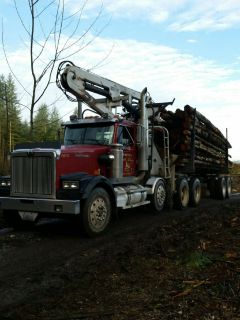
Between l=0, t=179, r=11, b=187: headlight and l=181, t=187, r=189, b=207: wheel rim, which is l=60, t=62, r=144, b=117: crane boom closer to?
l=0, t=179, r=11, b=187: headlight

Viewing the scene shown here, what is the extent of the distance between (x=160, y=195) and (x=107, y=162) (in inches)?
122

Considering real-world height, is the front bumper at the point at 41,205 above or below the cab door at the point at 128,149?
below

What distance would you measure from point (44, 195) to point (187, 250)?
344 cm

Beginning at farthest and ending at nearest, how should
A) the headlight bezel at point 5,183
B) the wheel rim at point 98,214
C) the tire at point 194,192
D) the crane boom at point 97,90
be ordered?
the tire at point 194,192 < the crane boom at point 97,90 < the headlight bezel at point 5,183 < the wheel rim at point 98,214

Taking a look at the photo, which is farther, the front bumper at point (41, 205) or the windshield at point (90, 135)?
the windshield at point (90, 135)

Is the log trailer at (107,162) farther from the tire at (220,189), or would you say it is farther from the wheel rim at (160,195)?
the tire at (220,189)

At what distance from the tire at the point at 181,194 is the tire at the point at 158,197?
3.01 ft

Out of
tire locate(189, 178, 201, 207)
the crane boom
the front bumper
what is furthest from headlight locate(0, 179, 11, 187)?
tire locate(189, 178, 201, 207)

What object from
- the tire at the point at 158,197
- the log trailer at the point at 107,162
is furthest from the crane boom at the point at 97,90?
the tire at the point at 158,197

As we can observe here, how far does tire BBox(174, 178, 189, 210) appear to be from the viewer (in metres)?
14.0

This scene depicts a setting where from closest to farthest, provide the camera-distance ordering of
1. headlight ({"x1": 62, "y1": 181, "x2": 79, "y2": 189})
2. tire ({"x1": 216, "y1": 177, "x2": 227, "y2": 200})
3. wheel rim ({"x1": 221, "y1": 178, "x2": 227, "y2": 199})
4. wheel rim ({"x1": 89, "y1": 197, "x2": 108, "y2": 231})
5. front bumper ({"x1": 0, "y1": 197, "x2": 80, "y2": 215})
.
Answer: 1. front bumper ({"x1": 0, "y1": 197, "x2": 80, "y2": 215})
2. headlight ({"x1": 62, "y1": 181, "x2": 79, "y2": 189})
3. wheel rim ({"x1": 89, "y1": 197, "x2": 108, "y2": 231})
4. tire ({"x1": 216, "y1": 177, "x2": 227, "y2": 200})
5. wheel rim ({"x1": 221, "y1": 178, "x2": 227, "y2": 199})

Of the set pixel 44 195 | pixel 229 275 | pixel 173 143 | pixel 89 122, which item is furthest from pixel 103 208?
pixel 173 143

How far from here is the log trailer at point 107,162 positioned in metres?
8.96

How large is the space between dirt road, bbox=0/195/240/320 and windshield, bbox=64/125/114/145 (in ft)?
7.99
